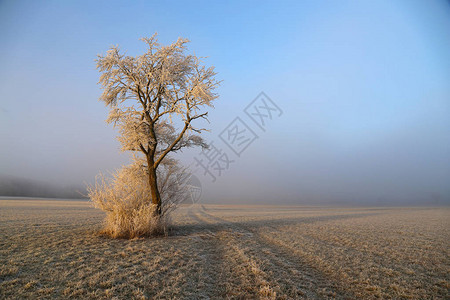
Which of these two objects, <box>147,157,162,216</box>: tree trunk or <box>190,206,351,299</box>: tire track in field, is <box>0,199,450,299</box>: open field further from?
<box>147,157,162,216</box>: tree trunk

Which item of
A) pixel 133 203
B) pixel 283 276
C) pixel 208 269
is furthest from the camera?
pixel 133 203

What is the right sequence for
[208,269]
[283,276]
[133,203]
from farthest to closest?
[133,203] → [208,269] → [283,276]

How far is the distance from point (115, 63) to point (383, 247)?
1477 cm

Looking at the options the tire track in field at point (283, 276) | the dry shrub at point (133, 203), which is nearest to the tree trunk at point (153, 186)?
the dry shrub at point (133, 203)

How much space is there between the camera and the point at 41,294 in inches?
167

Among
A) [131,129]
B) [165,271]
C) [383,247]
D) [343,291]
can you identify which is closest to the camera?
[343,291]

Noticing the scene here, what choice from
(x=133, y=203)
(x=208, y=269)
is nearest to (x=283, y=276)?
(x=208, y=269)

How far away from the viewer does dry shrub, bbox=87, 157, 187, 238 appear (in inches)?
379

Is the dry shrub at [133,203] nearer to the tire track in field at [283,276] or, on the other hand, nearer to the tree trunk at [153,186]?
the tree trunk at [153,186]

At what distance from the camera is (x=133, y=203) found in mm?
10266

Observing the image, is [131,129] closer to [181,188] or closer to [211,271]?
[181,188]

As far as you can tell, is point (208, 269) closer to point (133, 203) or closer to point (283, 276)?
point (283, 276)

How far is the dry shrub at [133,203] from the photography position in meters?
9.63

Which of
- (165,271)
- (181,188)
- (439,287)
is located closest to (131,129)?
(181,188)
